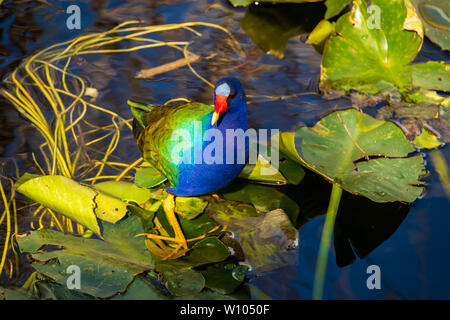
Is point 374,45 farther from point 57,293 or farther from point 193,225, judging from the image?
point 57,293

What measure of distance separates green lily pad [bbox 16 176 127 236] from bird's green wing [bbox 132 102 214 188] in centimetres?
27

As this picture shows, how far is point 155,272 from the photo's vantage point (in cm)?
193

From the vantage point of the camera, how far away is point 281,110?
8.89 ft

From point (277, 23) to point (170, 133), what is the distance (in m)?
1.60

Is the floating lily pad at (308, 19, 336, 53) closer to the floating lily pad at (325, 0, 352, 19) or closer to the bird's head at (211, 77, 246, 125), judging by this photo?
the floating lily pad at (325, 0, 352, 19)

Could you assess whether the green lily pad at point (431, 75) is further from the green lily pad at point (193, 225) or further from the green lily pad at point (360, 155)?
the green lily pad at point (193, 225)

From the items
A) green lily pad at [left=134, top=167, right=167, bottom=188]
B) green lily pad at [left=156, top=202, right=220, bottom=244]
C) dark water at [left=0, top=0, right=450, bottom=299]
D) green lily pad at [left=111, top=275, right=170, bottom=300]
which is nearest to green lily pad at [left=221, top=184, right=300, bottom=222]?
dark water at [left=0, top=0, right=450, bottom=299]

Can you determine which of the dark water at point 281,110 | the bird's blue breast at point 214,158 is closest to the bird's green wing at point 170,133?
the bird's blue breast at point 214,158

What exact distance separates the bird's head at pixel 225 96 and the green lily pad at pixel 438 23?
1.58 metres

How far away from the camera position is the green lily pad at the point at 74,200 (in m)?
2.06

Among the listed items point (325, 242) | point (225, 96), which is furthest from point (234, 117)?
point (325, 242)

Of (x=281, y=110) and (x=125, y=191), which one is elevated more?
(x=281, y=110)

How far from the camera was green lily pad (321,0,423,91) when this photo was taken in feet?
7.89
